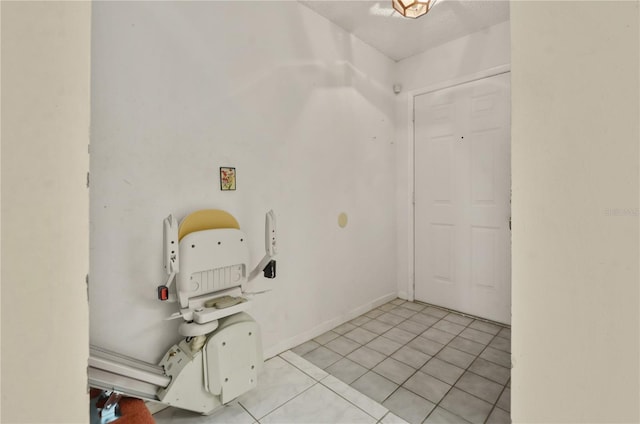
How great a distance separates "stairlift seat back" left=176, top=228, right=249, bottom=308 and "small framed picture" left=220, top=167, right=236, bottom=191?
35 cm

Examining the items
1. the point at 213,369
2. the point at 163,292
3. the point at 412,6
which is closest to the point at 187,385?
the point at 213,369

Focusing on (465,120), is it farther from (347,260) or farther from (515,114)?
(515,114)

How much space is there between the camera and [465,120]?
3.11 m

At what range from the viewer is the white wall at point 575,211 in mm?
368

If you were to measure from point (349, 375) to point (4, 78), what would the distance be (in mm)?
2272

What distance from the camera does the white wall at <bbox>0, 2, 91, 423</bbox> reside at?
0.36 metres

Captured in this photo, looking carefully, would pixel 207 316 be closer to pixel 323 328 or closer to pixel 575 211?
pixel 323 328

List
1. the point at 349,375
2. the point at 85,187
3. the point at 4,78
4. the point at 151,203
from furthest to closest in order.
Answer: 1. the point at 349,375
2. the point at 151,203
3. the point at 85,187
4. the point at 4,78

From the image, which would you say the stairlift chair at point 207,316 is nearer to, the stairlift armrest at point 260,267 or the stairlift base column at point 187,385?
the stairlift base column at point 187,385

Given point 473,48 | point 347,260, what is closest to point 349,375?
point 347,260

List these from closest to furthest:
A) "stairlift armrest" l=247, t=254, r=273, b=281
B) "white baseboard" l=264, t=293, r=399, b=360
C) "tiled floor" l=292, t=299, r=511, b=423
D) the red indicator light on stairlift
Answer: the red indicator light on stairlift < "tiled floor" l=292, t=299, r=511, b=423 < "stairlift armrest" l=247, t=254, r=273, b=281 < "white baseboard" l=264, t=293, r=399, b=360

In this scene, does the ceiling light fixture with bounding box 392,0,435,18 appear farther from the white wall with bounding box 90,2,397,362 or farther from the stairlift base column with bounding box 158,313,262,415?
the stairlift base column with bounding box 158,313,262,415

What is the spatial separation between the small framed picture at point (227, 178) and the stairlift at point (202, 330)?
0.24 meters

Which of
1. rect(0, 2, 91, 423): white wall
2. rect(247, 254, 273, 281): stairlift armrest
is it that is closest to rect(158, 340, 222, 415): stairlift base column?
rect(247, 254, 273, 281): stairlift armrest
